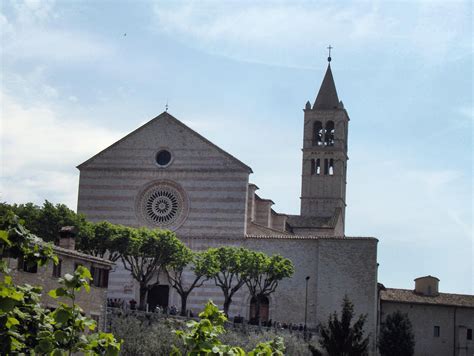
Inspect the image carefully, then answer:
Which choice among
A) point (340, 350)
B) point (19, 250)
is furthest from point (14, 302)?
point (340, 350)

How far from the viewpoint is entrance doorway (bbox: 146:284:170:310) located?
59.5m

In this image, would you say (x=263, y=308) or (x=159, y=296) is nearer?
(x=263, y=308)

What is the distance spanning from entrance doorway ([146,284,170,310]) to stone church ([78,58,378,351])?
0.06 metres

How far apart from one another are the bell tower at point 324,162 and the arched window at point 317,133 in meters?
0.08

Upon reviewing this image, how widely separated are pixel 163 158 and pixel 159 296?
840 cm

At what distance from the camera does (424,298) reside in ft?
215

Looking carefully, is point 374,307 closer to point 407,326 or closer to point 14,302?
point 407,326

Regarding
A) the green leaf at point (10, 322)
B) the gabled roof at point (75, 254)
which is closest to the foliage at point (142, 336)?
the gabled roof at point (75, 254)

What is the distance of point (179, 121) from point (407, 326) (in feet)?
60.2

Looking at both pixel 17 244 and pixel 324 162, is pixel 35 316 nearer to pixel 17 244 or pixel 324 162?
pixel 17 244

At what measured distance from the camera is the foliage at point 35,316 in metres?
11.5

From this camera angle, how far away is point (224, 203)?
2327 inches

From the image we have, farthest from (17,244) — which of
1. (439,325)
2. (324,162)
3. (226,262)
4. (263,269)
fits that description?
(324,162)

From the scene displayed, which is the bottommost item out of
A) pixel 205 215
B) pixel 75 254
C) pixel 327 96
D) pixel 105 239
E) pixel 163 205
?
pixel 75 254
